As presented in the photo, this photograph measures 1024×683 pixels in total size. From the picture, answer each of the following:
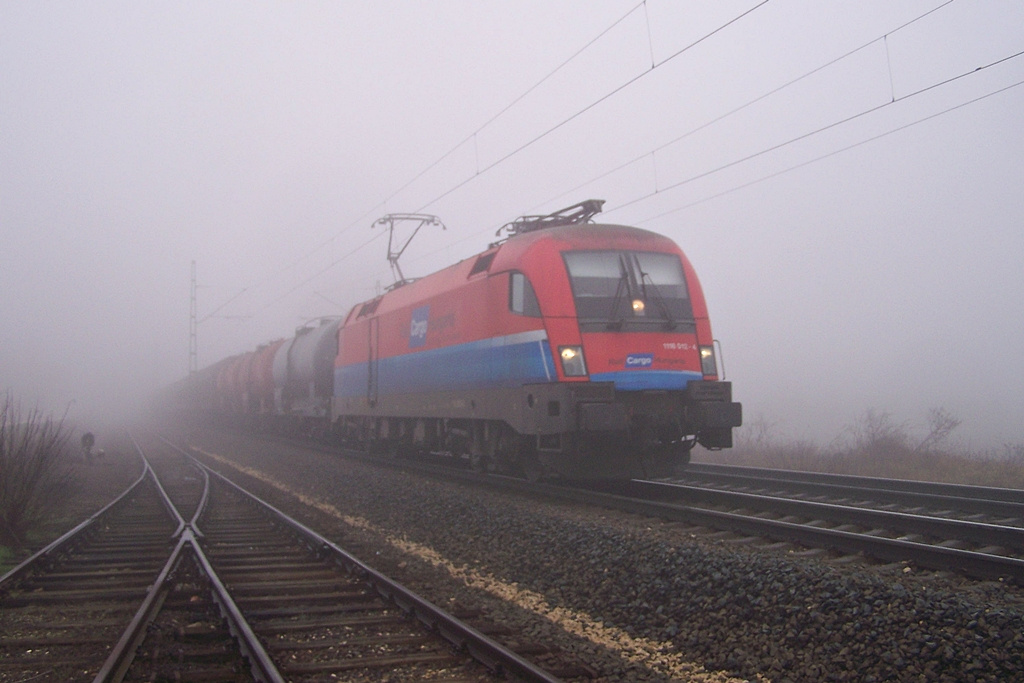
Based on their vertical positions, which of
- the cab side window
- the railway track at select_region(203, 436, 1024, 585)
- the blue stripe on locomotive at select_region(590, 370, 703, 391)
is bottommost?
the railway track at select_region(203, 436, 1024, 585)

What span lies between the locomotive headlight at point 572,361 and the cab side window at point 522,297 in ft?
2.05

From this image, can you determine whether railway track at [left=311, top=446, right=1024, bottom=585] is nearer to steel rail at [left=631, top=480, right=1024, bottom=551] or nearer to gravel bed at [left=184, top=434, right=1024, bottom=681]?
steel rail at [left=631, top=480, right=1024, bottom=551]

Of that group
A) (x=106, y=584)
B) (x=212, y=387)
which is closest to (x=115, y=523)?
(x=106, y=584)

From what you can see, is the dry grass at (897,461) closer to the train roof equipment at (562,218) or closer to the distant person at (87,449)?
the train roof equipment at (562,218)

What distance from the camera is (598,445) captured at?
1020 cm

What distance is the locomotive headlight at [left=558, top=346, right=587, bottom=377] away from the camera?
9.77 meters

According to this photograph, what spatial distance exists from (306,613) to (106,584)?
2.46 m

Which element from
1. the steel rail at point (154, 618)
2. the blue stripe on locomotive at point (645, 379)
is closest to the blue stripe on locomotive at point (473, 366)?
the blue stripe on locomotive at point (645, 379)

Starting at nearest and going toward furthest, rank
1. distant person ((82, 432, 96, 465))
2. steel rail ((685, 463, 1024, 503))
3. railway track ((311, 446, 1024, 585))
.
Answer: railway track ((311, 446, 1024, 585))
steel rail ((685, 463, 1024, 503))
distant person ((82, 432, 96, 465))

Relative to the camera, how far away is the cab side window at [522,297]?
10305 mm

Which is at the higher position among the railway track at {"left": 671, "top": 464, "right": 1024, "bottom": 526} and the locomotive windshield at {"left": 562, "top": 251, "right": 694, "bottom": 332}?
the locomotive windshield at {"left": 562, "top": 251, "right": 694, "bottom": 332}

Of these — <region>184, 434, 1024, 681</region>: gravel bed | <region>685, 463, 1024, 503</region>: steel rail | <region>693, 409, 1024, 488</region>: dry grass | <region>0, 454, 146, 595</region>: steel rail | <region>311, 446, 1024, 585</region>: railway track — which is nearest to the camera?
<region>184, 434, 1024, 681</region>: gravel bed

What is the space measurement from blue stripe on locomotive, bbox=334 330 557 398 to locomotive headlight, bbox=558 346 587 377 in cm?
15

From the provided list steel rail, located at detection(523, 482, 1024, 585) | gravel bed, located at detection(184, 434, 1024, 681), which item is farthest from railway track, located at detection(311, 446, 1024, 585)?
gravel bed, located at detection(184, 434, 1024, 681)
